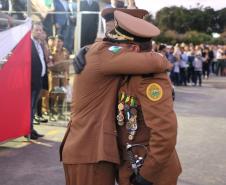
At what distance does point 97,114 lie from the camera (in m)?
2.59

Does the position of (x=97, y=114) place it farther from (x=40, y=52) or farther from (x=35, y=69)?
(x=40, y=52)

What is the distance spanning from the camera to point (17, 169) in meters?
6.18

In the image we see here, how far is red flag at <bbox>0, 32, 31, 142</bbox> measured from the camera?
6.72m

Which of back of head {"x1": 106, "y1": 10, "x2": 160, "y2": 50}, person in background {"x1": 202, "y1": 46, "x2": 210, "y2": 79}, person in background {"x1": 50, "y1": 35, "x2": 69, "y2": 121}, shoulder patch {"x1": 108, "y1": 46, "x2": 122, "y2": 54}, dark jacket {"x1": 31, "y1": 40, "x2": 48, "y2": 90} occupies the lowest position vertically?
person in background {"x1": 202, "y1": 46, "x2": 210, "y2": 79}

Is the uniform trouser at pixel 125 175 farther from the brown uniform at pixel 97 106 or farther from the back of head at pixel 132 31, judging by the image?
the back of head at pixel 132 31

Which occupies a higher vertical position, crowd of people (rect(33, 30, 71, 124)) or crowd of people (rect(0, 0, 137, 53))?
crowd of people (rect(0, 0, 137, 53))

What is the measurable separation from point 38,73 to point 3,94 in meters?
1.73

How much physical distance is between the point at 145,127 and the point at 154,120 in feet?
0.45

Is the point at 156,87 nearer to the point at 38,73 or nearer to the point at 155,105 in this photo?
the point at 155,105

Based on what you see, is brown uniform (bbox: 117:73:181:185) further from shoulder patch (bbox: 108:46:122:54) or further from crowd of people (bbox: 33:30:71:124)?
crowd of people (bbox: 33:30:71:124)

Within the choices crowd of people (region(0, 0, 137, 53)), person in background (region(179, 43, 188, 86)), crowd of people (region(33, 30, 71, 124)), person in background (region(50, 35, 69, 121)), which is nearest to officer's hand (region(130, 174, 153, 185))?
crowd of people (region(33, 30, 71, 124))

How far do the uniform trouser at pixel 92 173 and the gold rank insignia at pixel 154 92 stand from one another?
0.43 m

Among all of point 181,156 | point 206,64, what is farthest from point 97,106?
point 206,64

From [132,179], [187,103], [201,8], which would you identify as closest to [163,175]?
[132,179]
